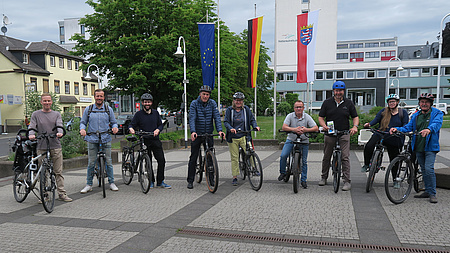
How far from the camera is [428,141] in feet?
19.1

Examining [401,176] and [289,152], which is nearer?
[401,176]

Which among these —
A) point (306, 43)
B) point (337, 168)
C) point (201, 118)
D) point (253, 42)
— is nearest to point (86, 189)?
point (201, 118)

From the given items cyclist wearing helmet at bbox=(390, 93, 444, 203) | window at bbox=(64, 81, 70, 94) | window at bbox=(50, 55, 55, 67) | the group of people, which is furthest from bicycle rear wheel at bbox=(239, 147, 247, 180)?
window at bbox=(64, 81, 70, 94)

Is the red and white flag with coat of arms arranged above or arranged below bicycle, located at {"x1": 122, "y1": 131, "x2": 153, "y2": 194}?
above

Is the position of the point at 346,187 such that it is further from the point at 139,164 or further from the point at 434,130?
the point at 139,164

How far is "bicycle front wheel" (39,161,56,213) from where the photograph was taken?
553cm

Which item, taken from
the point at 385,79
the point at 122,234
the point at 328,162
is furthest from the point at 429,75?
the point at 122,234

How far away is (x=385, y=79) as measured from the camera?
208 ft

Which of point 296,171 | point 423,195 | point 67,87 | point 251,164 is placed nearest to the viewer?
point 423,195

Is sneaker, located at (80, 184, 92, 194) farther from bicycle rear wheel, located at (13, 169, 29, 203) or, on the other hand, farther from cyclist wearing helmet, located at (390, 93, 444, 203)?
cyclist wearing helmet, located at (390, 93, 444, 203)

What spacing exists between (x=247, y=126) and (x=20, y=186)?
172 inches

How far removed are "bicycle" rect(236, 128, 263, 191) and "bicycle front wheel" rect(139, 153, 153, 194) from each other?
1828 millimetres

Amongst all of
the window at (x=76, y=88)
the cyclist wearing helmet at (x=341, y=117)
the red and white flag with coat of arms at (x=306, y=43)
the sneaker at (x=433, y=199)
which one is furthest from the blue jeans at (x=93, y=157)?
the window at (x=76, y=88)

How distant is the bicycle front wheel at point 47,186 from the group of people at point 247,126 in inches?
20.5
